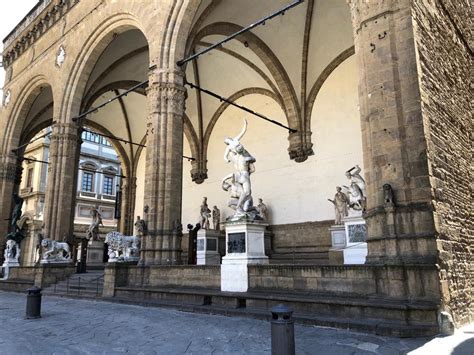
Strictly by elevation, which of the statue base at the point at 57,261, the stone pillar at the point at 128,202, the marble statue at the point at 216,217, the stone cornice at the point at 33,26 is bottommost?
the statue base at the point at 57,261

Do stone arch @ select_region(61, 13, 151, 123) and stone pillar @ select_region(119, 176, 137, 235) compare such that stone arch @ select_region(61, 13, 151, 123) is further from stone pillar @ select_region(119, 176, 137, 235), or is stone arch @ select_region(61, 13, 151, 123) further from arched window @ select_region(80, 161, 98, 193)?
arched window @ select_region(80, 161, 98, 193)

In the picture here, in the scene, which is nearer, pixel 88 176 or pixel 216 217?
pixel 216 217

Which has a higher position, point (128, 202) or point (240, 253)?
point (128, 202)

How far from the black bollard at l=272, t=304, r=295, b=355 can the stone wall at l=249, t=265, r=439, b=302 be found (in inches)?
112

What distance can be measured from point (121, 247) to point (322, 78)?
35.7 ft

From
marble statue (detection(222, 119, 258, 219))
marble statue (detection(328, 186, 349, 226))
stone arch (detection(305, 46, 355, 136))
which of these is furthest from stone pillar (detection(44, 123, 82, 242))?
marble statue (detection(328, 186, 349, 226))

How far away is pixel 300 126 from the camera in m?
17.2

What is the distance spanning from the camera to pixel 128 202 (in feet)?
81.7

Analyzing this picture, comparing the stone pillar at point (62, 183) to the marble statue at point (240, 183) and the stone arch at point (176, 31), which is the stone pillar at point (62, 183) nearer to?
the stone arch at point (176, 31)

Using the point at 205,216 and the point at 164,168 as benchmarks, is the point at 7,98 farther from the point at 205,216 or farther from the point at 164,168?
the point at 164,168

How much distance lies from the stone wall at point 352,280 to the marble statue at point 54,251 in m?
9.35

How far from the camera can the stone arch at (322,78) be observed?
16.2m

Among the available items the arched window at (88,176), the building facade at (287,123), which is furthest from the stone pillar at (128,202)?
the arched window at (88,176)

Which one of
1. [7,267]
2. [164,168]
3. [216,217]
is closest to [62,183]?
[7,267]
